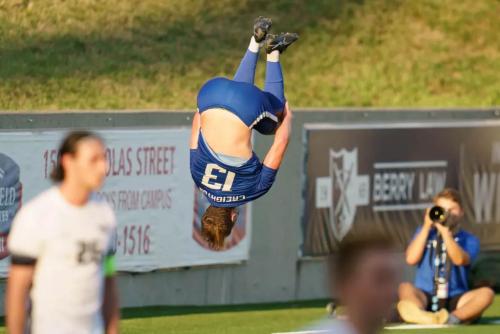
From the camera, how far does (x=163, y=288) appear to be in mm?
13773

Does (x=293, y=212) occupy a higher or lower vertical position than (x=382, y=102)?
lower

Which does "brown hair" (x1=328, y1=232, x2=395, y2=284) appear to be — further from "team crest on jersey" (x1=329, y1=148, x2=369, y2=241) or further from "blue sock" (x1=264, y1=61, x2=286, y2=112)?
"team crest on jersey" (x1=329, y1=148, x2=369, y2=241)

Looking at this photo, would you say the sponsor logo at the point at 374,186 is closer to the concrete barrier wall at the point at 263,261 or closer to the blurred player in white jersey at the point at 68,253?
the concrete barrier wall at the point at 263,261

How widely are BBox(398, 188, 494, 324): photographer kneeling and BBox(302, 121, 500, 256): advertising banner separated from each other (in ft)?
6.83

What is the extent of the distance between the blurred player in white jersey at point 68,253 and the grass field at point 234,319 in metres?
5.72

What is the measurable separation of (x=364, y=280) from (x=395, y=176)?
→ 11.6m

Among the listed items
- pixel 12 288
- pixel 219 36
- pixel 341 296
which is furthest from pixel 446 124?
pixel 341 296

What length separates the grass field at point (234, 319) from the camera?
38.7ft

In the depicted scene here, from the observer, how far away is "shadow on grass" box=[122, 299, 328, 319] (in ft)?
43.0

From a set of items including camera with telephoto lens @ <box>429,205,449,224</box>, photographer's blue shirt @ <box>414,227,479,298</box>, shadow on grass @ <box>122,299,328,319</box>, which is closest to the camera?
camera with telephoto lens @ <box>429,205,449,224</box>

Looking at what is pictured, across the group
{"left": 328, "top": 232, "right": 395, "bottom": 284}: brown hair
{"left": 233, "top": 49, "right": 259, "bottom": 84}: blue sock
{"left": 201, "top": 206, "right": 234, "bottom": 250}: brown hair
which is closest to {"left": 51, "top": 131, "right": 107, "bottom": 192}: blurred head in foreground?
{"left": 328, "top": 232, "right": 395, "bottom": 284}: brown hair

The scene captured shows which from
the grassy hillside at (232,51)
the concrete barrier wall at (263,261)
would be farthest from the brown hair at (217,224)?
the grassy hillside at (232,51)

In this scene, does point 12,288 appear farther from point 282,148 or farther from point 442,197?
point 442,197

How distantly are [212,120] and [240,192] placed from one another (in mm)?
600
